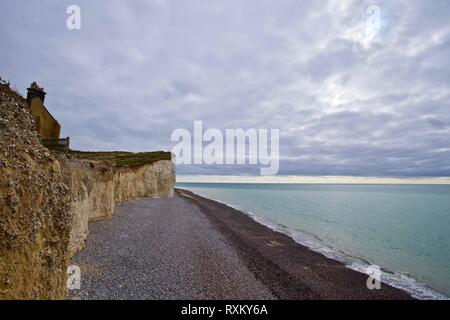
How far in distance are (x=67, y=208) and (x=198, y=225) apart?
768 inches

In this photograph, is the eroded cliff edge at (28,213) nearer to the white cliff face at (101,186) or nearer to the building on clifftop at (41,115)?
the white cliff face at (101,186)

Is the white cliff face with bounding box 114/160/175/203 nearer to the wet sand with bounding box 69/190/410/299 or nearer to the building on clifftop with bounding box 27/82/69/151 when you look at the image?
the building on clifftop with bounding box 27/82/69/151

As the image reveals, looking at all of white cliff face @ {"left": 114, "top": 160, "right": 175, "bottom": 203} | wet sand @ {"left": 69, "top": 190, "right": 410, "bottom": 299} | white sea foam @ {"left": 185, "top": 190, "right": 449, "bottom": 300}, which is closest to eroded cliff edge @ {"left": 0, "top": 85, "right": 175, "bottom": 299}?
wet sand @ {"left": 69, "top": 190, "right": 410, "bottom": 299}

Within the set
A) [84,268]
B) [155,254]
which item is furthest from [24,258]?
[155,254]

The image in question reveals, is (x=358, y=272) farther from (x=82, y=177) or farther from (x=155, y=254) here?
(x=82, y=177)

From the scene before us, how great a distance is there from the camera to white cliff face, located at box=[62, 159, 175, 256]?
13.6m

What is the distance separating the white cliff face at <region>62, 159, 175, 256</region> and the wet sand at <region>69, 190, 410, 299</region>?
1.25m

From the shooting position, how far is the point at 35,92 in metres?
17.5

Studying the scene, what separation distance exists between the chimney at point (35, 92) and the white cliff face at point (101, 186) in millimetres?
5091

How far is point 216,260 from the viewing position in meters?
15.3

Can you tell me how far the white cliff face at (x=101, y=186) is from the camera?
13609mm

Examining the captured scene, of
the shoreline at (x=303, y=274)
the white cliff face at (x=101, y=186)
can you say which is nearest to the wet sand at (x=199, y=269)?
the shoreline at (x=303, y=274)

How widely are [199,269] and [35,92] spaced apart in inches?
641

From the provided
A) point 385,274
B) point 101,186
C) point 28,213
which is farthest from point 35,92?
point 385,274
